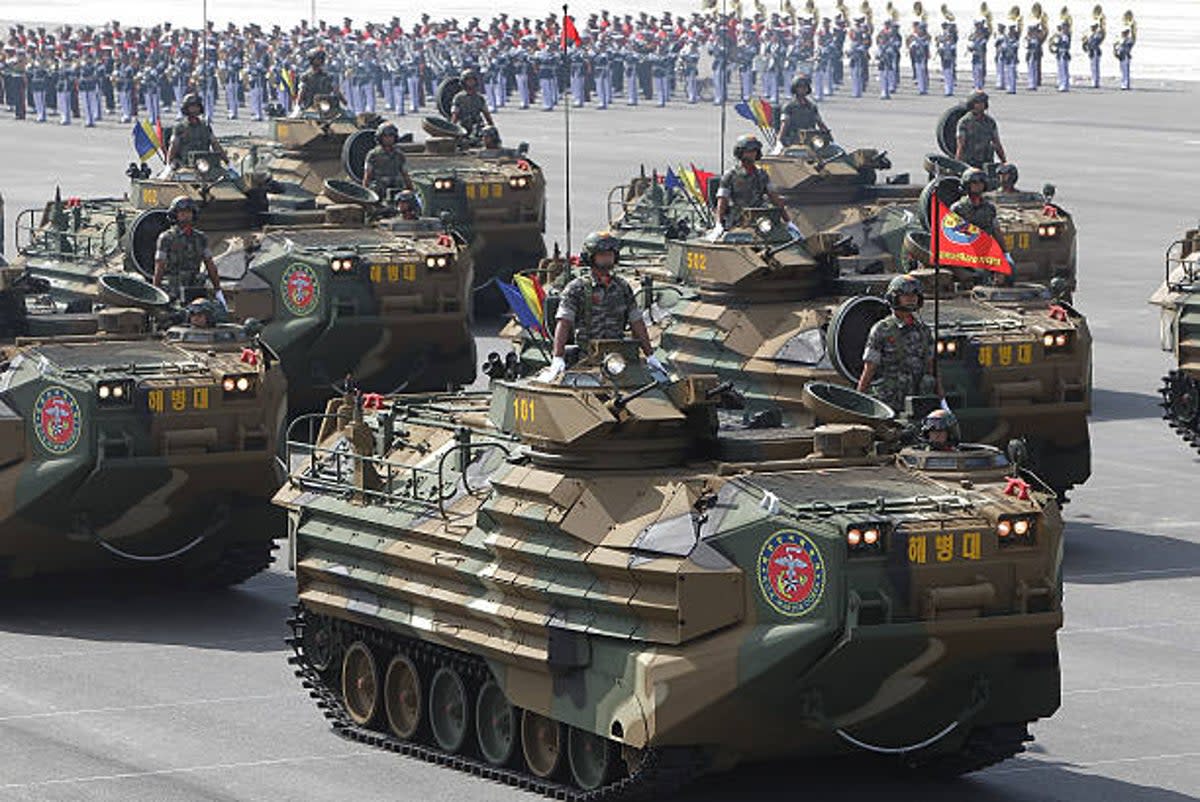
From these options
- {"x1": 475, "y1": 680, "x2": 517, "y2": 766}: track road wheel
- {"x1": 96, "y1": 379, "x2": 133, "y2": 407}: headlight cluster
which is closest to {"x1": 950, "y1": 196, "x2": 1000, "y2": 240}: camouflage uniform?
{"x1": 96, "y1": 379, "x2": 133, "y2": 407}: headlight cluster

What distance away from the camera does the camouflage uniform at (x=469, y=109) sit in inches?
1924

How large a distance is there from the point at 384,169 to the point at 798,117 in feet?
25.5

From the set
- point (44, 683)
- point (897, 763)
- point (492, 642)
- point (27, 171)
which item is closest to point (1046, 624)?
point (897, 763)

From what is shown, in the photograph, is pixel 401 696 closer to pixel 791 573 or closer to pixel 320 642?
pixel 320 642

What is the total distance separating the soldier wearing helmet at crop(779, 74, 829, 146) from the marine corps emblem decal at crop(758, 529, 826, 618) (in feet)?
91.6

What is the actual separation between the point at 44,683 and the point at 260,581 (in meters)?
4.85

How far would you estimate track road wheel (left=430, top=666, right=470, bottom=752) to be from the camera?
2255 centimetres

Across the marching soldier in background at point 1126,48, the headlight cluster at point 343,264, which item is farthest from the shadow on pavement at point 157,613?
the marching soldier in background at point 1126,48

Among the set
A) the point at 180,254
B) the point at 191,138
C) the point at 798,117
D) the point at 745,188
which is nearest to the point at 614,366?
the point at 180,254

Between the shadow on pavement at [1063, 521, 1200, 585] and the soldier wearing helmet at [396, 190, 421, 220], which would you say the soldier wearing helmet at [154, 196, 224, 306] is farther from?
the shadow on pavement at [1063, 521, 1200, 585]

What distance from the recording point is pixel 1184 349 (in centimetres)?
3506

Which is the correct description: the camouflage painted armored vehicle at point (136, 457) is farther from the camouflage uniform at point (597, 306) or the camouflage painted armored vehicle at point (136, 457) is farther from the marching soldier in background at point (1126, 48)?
the marching soldier in background at point (1126, 48)

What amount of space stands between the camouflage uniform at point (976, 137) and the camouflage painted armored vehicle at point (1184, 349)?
9.80 meters

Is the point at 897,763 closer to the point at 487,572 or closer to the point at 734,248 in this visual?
the point at 487,572
